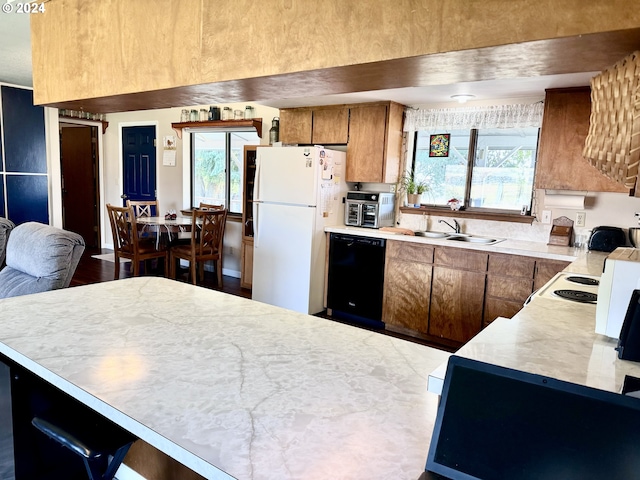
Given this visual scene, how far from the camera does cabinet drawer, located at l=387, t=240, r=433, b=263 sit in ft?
12.0

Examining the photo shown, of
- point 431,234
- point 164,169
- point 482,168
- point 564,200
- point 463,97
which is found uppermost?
point 463,97

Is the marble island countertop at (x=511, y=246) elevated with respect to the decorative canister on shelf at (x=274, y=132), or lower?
lower

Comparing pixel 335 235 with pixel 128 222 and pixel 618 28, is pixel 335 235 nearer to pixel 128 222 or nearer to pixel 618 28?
pixel 128 222

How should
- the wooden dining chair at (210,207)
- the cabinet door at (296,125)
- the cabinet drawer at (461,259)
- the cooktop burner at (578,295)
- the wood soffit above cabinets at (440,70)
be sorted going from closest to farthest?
the wood soffit above cabinets at (440,70), the cooktop burner at (578,295), the cabinet drawer at (461,259), the cabinet door at (296,125), the wooden dining chair at (210,207)

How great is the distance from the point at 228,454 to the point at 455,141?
396cm

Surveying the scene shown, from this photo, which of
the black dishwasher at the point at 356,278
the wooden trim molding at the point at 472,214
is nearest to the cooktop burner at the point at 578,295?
the wooden trim molding at the point at 472,214

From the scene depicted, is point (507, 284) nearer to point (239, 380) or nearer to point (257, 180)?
point (257, 180)

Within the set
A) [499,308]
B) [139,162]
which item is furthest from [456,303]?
[139,162]

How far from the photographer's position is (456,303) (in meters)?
3.55

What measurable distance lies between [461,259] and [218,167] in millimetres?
3643

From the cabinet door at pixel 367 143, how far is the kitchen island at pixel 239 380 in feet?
9.37

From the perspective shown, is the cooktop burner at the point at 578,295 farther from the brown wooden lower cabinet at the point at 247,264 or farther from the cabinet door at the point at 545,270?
the brown wooden lower cabinet at the point at 247,264

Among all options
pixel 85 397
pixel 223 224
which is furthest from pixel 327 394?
pixel 223 224

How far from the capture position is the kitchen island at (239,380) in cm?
76
